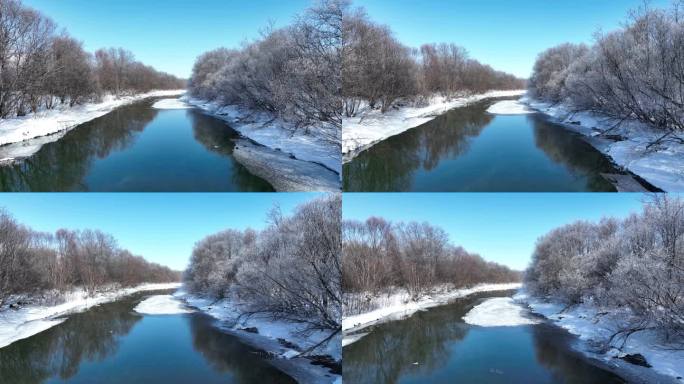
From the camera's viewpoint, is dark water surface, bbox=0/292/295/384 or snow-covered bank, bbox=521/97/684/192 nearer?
snow-covered bank, bbox=521/97/684/192

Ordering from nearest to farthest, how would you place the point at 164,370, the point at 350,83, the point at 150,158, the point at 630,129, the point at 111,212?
the point at 350,83, the point at 111,212, the point at 164,370, the point at 150,158, the point at 630,129

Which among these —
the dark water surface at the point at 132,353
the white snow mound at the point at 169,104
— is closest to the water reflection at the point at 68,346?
the dark water surface at the point at 132,353

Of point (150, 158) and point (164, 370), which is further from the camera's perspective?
point (150, 158)

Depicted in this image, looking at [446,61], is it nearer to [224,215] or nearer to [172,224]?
[224,215]

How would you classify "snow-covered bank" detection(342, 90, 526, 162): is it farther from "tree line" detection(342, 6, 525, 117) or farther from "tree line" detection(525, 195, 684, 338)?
"tree line" detection(525, 195, 684, 338)

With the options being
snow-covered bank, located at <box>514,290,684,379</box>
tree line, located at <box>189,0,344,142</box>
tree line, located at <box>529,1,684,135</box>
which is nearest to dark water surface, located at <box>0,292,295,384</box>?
tree line, located at <box>189,0,344,142</box>

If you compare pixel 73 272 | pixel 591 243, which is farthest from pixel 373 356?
pixel 73 272

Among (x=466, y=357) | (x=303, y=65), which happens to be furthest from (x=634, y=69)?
(x=303, y=65)
